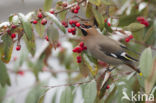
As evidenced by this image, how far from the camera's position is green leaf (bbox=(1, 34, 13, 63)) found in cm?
221

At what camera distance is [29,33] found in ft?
6.84

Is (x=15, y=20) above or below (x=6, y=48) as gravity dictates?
above

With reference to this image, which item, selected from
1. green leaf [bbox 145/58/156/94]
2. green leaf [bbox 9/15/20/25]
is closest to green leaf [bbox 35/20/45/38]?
green leaf [bbox 9/15/20/25]

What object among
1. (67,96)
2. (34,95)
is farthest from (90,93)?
(34,95)

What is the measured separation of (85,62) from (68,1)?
1.77 feet

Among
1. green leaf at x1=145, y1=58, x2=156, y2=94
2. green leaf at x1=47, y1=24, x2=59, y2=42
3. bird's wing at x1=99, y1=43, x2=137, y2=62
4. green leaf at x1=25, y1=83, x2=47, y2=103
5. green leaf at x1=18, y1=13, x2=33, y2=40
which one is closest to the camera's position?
green leaf at x1=145, y1=58, x2=156, y2=94

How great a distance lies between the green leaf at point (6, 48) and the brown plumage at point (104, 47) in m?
0.73

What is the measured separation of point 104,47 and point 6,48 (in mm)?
960

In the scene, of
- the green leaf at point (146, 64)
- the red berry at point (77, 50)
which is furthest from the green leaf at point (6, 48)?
the green leaf at point (146, 64)

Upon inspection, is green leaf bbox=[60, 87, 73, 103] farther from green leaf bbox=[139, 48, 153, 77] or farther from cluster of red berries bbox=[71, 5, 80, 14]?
green leaf bbox=[139, 48, 153, 77]

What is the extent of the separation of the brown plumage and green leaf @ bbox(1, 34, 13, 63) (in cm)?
73

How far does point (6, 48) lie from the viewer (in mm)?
2260

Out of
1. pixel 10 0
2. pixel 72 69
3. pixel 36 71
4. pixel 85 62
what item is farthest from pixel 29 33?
pixel 10 0

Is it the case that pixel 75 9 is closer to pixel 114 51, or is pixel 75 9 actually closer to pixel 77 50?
pixel 77 50
